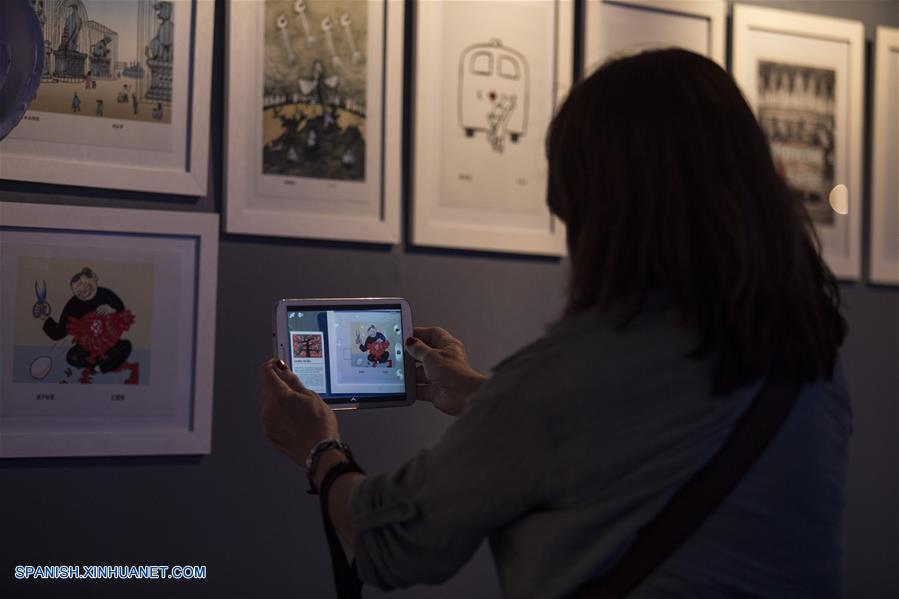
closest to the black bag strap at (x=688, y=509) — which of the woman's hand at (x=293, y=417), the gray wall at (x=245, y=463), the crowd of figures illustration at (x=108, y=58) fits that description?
the woman's hand at (x=293, y=417)

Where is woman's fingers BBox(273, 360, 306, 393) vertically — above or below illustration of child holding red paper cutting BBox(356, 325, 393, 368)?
below

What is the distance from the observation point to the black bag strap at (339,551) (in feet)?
4.01

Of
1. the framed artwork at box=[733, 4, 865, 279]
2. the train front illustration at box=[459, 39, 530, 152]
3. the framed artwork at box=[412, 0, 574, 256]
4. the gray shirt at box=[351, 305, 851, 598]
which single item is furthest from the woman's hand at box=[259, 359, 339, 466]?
the framed artwork at box=[733, 4, 865, 279]

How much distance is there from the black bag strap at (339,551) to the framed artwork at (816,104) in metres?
2.09

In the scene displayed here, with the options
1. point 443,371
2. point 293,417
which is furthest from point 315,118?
point 293,417

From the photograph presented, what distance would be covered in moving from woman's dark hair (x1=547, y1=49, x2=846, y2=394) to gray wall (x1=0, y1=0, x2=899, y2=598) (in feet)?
4.63

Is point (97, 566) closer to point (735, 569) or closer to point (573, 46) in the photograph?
point (735, 569)

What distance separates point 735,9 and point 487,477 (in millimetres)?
2303

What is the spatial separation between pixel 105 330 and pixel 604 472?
157cm

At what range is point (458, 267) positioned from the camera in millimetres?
2594

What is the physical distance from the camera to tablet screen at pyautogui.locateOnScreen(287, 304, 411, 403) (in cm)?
184

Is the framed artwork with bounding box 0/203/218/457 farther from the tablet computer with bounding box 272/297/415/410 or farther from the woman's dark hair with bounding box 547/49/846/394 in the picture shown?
the woman's dark hair with bounding box 547/49/846/394

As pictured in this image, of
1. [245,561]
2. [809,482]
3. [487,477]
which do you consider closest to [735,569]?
[809,482]

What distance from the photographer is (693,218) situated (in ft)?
3.40
